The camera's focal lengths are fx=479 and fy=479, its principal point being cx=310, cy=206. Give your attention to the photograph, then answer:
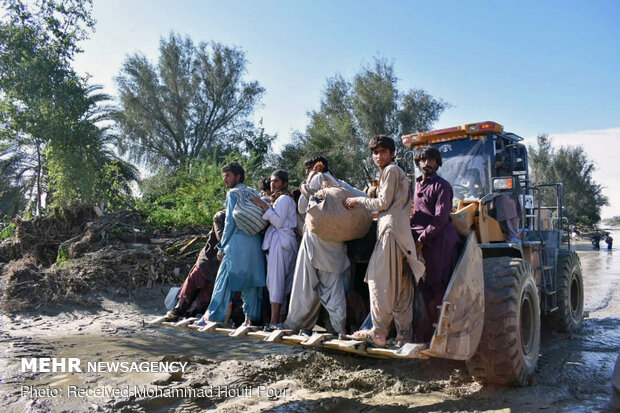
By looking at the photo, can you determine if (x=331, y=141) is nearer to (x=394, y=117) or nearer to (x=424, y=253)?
(x=394, y=117)

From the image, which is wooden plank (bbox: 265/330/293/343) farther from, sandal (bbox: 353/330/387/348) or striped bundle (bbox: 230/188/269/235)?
striped bundle (bbox: 230/188/269/235)

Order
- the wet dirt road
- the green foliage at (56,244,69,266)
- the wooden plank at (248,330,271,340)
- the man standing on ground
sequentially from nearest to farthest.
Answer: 1. the wooden plank at (248,330,271,340)
2. the wet dirt road
3. the man standing on ground
4. the green foliage at (56,244,69,266)

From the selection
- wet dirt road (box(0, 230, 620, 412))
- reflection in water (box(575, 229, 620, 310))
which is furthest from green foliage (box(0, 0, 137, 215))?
reflection in water (box(575, 229, 620, 310))

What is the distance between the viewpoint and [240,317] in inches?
199

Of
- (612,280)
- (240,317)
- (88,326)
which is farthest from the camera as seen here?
(612,280)

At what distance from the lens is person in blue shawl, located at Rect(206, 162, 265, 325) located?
4812 mm

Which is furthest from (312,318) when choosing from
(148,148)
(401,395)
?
(148,148)

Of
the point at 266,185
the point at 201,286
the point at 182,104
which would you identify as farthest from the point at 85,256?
the point at 182,104

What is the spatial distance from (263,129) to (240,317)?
23662 millimetres

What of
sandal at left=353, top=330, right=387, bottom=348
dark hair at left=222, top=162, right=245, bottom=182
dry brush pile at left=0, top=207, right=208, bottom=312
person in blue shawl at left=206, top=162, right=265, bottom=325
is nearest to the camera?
sandal at left=353, top=330, right=387, bottom=348

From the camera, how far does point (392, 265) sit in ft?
12.8

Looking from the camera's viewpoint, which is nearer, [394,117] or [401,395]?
[401,395]

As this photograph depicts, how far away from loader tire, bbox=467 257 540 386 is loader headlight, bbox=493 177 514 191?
1306mm

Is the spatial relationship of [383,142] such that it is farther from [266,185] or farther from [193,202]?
[193,202]
